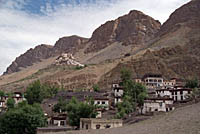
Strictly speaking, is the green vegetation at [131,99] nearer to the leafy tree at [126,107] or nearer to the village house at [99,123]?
the leafy tree at [126,107]

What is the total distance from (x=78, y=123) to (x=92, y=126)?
16.2ft

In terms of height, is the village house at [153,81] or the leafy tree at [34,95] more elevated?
the village house at [153,81]

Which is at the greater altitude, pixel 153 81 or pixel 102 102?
pixel 153 81

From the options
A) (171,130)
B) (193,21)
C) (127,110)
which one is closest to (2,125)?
(127,110)

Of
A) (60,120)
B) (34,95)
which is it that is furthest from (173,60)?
(60,120)

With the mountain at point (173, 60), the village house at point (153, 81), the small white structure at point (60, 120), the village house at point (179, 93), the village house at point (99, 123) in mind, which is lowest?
the small white structure at point (60, 120)

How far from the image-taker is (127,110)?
47.3m

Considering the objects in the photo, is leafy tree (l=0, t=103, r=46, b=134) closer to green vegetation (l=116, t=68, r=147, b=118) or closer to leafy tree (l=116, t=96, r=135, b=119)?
green vegetation (l=116, t=68, r=147, b=118)

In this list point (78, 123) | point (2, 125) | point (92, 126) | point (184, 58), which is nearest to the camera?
point (92, 126)

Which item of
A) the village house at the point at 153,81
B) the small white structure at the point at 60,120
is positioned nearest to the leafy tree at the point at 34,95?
the small white structure at the point at 60,120

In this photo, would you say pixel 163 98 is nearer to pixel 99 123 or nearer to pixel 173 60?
pixel 99 123

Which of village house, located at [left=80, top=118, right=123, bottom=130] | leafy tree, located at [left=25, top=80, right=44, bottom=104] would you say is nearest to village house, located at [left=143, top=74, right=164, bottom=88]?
leafy tree, located at [left=25, top=80, right=44, bottom=104]

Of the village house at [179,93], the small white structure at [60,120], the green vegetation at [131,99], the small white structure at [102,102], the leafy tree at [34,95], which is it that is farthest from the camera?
the leafy tree at [34,95]

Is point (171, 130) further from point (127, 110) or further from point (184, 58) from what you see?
point (184, 58)
